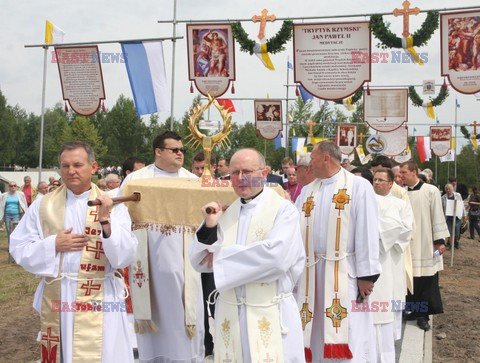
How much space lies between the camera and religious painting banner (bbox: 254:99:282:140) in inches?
689

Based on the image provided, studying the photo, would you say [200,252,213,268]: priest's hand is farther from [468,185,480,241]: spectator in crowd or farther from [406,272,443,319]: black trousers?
[468,185,480,241]: spectator in crowd

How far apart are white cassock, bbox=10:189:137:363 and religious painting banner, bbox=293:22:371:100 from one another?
5.68m

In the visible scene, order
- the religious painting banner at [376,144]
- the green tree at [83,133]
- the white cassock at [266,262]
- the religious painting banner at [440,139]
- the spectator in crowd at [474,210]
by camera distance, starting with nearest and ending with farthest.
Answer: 1. the white cassock at [266,262]
2. the religious painting banner at [376,144]
3. the spectator in crowd at [474,210]
4. the religious painting banner at [440,139]
5. the green tree at [83,133]

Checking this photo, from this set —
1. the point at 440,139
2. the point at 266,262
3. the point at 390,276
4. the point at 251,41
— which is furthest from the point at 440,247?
the point at 440,139

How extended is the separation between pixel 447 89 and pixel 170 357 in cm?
→ 1480

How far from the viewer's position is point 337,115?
145ft

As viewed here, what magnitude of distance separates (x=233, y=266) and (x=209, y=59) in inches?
276

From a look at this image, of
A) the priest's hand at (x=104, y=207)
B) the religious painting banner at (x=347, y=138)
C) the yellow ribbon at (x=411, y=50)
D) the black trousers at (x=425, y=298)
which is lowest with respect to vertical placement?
the black trousers at (x=425, y=298)

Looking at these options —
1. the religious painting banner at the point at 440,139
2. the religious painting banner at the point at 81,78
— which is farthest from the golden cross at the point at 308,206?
the religious painting banner at the point at 440,139

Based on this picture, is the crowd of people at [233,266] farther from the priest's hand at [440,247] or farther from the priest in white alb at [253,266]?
the priest's hand at [440,247]

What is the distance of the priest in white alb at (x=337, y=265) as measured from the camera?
5.11m

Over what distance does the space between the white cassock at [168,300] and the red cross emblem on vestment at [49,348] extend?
122cm

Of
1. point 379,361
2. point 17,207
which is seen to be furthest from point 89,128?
point 379,361

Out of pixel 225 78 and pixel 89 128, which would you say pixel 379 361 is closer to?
pixel 225 78
